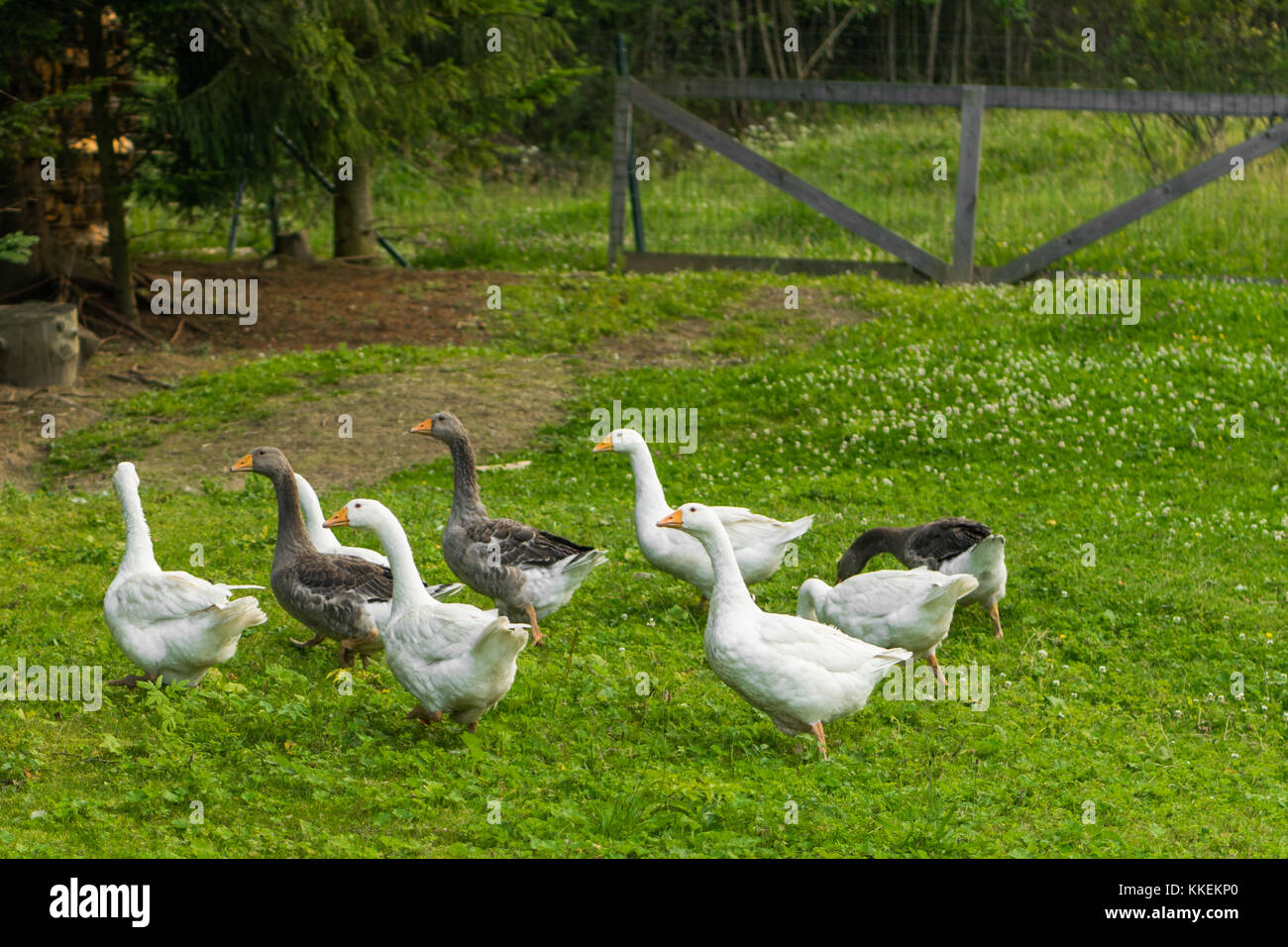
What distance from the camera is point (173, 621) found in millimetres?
7129

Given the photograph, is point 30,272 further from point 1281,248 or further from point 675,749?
point 1281,248

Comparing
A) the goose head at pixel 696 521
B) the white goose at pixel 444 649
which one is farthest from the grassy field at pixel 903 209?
the goose head at pixel 696 521

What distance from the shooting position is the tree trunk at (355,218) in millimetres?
20406

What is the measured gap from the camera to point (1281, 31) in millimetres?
21703

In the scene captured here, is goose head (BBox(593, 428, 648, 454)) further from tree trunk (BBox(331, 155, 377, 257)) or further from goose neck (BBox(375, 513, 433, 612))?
tree trunk (BBox(331, 155, 377, 257))

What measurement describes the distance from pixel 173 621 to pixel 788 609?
4.20m

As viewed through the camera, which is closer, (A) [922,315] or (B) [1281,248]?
(A) [922,315]

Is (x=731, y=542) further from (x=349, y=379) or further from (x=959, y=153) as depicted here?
(x=959, y=153)

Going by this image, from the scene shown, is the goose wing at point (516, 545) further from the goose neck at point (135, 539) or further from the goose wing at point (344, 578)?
the goose neck at point (135, 539)

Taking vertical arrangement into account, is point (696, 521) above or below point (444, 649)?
above

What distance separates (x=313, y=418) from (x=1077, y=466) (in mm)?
8000

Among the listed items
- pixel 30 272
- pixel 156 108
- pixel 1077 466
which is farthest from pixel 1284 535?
pixel 30 272

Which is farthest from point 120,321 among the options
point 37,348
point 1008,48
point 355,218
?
point 1008,48

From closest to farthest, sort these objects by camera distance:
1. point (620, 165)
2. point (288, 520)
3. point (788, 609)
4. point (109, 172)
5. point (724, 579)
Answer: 1. point (724, 579)
2. point (288, 520)
3. point (788, 609)
4. point (109, 172)
5. point (620, 165)
